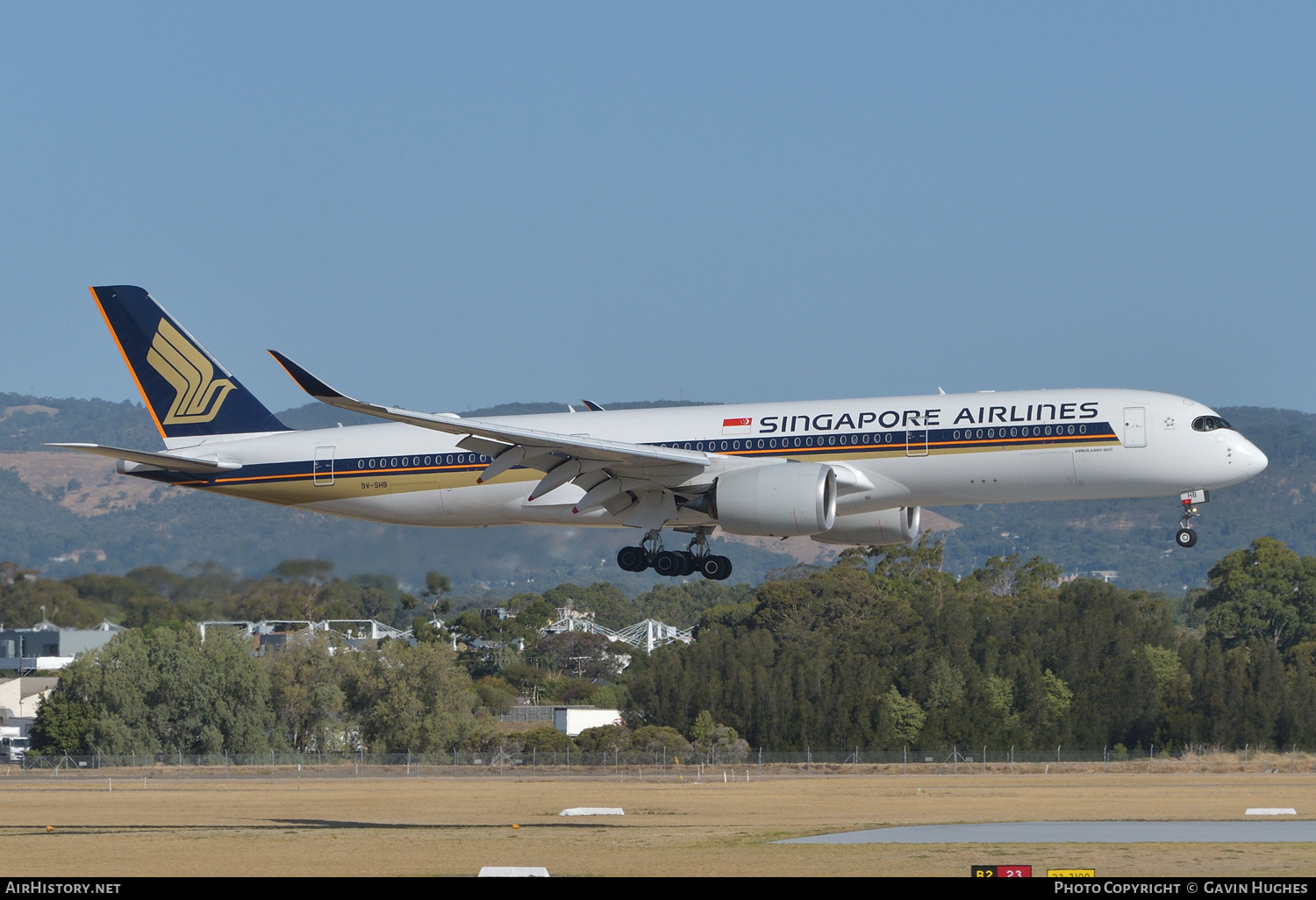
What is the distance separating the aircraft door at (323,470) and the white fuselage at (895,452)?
0.05 metres

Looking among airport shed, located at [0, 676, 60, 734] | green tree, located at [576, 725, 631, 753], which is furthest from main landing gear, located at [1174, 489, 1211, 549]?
airport shed, located at [0, 676, 60, 734]

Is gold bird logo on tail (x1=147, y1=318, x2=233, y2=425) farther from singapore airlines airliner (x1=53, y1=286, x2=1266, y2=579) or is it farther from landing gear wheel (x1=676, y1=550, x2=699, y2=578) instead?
landing gear wheel (x1=676, y1=550, x2=699, y2=578)

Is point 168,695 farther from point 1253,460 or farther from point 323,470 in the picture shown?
point 1253,460

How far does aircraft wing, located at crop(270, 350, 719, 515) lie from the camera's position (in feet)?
123

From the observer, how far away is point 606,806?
59.4 metres

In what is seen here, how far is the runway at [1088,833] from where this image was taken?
41.5 metres

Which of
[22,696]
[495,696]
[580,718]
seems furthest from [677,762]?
[22,696]

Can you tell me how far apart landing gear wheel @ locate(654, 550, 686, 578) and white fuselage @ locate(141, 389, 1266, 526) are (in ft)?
3.51

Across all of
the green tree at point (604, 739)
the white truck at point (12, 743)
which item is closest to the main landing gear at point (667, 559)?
the green tree at point (604, 739)

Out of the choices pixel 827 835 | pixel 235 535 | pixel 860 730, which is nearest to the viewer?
pixel 827 835

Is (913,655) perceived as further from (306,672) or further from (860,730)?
(306,672)

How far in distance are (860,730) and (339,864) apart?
65.9 meters

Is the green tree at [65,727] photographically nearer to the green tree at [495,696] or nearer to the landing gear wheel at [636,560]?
the green tree at [495,696]

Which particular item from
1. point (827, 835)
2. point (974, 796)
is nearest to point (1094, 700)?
point (974, 796)
